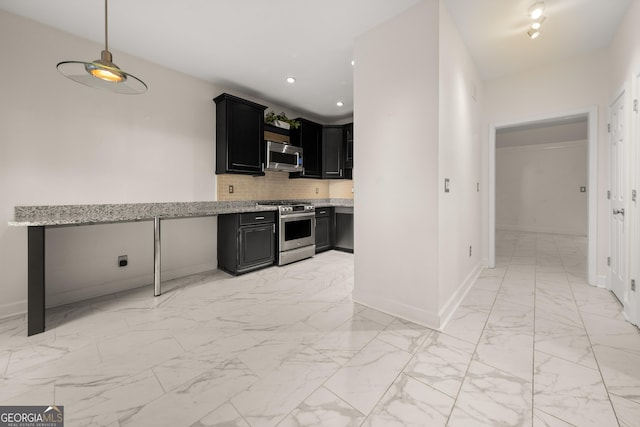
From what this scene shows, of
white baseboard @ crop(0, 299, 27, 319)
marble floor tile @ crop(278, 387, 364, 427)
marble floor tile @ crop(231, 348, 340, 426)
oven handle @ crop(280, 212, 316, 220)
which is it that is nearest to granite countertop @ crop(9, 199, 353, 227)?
oven handle @ crop(280, 212, 316, 220)

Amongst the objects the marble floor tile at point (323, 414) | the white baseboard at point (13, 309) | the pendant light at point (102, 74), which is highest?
the pendant light at point (102, 74)

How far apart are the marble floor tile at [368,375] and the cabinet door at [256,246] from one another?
2.18 m

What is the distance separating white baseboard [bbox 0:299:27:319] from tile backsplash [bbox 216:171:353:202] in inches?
85.0

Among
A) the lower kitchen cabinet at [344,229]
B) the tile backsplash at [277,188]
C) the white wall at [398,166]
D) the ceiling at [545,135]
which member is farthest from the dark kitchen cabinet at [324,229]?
the ceiling at [545,135]

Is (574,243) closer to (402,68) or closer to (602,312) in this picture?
(602,312)

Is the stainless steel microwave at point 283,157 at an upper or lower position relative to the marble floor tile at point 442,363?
upper

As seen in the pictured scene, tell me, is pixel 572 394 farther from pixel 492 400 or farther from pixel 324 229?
pixel 324 229

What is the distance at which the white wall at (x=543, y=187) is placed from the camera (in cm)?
671

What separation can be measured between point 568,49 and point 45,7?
5197mm

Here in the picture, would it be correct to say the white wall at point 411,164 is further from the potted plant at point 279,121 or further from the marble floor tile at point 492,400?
the potted plant at point 279,121

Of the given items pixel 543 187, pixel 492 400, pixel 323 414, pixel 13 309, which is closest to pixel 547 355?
pixel 492 400

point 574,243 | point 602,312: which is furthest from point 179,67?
point 574,243

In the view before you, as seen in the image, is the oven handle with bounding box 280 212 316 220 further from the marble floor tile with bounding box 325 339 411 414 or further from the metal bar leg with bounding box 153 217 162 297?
the marble floor tile with bounding box 325 339 411 414

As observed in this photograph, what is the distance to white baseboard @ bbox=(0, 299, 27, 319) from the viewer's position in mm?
2314
